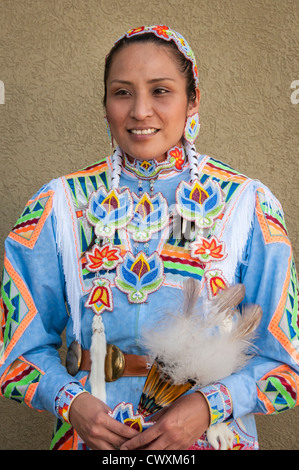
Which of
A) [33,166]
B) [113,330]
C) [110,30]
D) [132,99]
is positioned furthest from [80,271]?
[110,30]

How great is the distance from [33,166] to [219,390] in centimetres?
176

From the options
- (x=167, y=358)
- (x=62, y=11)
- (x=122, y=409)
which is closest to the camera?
(x=167, y=358)

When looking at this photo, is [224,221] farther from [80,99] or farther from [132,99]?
[80,99]

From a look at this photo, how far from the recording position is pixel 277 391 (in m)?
2.01

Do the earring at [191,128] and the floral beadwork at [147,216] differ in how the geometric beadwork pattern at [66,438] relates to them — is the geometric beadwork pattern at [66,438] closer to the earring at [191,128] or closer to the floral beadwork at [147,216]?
the floral beadwork at [147,216]

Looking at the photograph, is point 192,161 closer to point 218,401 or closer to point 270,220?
point 270,220

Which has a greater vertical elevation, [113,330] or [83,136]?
[83,136]

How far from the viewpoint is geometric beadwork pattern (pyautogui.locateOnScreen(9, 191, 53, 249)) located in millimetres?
2266

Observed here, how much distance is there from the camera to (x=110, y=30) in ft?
10.6

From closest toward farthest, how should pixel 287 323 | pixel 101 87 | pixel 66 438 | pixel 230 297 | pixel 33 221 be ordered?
pixel 230 297, pixel 287 323, pixel 66 438, pixel 33 221, pixel 101 87

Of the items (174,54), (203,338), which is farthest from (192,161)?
(203,338)

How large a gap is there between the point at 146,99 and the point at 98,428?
1.12 meters

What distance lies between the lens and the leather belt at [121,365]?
6.84 feet
